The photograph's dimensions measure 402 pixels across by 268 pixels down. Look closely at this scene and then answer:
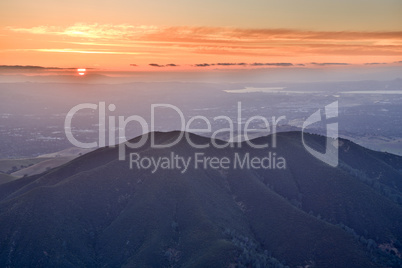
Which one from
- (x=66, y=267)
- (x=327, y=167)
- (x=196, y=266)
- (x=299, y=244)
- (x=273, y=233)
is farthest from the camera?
(x=327, y=167)

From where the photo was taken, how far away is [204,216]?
77.8 m

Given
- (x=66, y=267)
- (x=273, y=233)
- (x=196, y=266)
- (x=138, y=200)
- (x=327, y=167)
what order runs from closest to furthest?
(x=196, y=266) < (x=66, y=267) < (x=273, y=233) < (x=138, y=200) < (x=327, y=167)

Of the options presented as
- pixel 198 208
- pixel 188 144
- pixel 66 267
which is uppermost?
pixel 188 144

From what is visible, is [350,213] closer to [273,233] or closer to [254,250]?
[273,233]

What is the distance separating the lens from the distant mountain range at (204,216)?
226 feet

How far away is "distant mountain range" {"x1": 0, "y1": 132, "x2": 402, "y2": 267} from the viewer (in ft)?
226

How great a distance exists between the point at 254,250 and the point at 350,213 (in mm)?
30832

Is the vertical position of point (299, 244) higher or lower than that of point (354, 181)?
lower

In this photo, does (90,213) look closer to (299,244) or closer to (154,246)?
(154,246)

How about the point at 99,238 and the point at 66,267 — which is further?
the point at 99,238

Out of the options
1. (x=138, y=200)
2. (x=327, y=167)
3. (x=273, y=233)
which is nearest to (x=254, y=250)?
(x=273, y=233)

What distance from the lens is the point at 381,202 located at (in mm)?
90125

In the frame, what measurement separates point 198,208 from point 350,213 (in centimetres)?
3701

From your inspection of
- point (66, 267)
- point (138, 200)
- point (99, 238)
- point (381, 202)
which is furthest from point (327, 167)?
point (66, 267)
